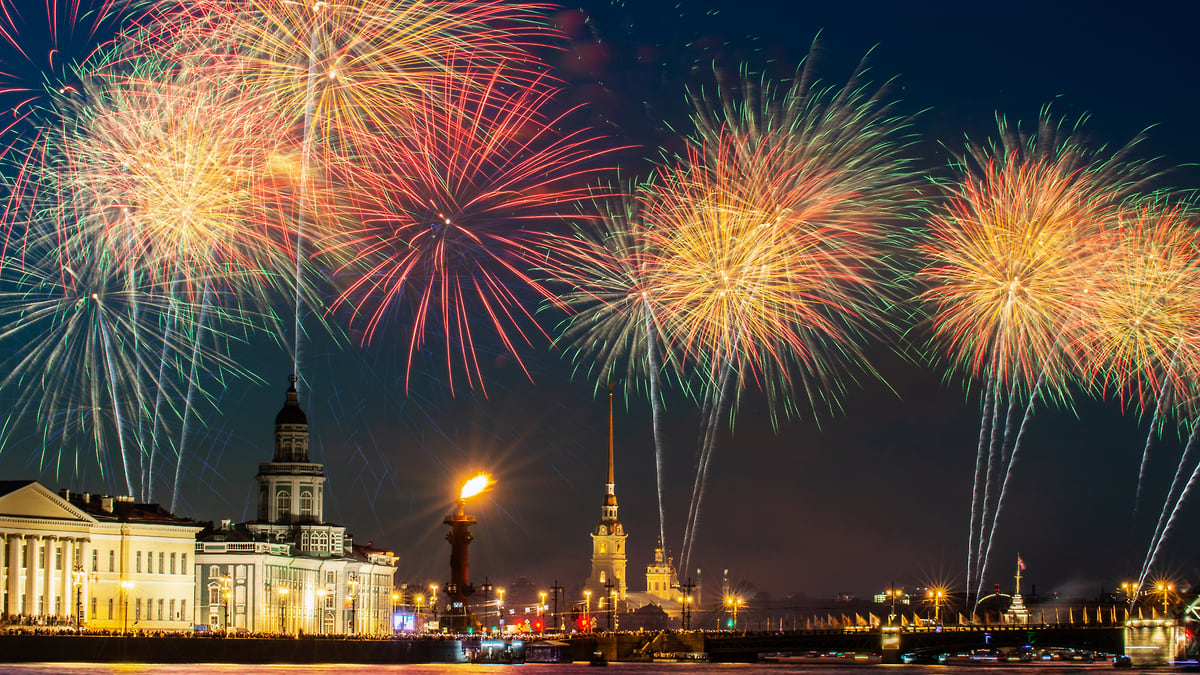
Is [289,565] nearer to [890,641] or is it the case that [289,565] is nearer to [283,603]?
[283,603]

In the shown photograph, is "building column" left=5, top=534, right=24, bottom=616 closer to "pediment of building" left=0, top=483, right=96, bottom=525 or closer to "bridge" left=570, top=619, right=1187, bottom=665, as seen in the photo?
"pediment of building" left=0, top=483, right=96, bottom=525

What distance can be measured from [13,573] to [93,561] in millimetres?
7682

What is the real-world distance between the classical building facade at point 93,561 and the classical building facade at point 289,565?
483cm

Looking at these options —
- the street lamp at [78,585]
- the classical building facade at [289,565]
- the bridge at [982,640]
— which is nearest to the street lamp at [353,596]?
the classical building facade at [289,565]

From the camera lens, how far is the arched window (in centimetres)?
13200

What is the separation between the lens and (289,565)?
12556cm

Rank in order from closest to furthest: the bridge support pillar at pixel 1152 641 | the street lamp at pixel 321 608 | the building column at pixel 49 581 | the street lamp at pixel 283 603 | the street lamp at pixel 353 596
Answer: the building column at pixel 49 581
the street lamp at pixel 283 603
the bridge support pillar at pixel 1152 641
the street lamp at pixel 321 608
the street lamp at pixel 353 596

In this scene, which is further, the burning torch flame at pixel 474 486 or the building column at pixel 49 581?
the burning torch flame at pixel 474 486

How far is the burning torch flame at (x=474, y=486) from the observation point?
14875cm

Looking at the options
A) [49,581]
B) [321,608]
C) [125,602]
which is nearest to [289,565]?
[321,608]

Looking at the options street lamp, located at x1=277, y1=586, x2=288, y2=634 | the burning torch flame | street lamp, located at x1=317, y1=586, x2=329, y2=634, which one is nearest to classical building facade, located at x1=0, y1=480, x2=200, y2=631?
street lamp, located at x1=277, y1=586, x2=288, y2=634

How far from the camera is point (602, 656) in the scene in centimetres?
12519

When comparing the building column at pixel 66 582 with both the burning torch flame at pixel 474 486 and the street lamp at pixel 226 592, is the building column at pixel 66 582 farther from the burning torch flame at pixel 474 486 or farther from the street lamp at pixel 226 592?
the burning torch flame at pixel 474 486

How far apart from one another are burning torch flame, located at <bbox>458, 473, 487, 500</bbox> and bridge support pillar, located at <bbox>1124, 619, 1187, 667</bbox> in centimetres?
6197
